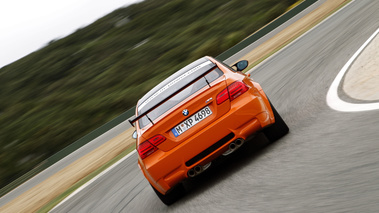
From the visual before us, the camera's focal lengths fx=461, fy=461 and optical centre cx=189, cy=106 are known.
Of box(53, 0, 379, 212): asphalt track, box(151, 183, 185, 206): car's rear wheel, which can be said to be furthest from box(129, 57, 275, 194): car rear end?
box(53, 0, 379, 212): asphalt track

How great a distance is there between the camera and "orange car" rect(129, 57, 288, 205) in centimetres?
492

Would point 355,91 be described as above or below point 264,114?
below

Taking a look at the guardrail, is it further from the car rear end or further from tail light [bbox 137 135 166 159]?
the car rear end

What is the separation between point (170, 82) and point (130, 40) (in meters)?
59.8

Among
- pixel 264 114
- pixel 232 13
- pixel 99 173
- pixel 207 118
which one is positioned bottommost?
pixel 232 13

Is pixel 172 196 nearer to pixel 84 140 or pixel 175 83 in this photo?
pixel 175 83

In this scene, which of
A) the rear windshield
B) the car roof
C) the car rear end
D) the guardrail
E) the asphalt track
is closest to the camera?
the asphalt track

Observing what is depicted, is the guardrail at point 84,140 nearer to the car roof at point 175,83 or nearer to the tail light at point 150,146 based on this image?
the car roof at point 175,83

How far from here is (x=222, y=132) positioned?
496 cm

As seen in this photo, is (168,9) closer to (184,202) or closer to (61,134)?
(61,134)

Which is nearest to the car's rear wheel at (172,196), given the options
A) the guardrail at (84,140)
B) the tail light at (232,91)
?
the tail light at (232,91)

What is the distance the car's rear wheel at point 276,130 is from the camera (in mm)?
5562

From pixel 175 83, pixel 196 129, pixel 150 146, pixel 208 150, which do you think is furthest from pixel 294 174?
pixel 175 83

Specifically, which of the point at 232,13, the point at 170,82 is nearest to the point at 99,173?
the point at 170,82
